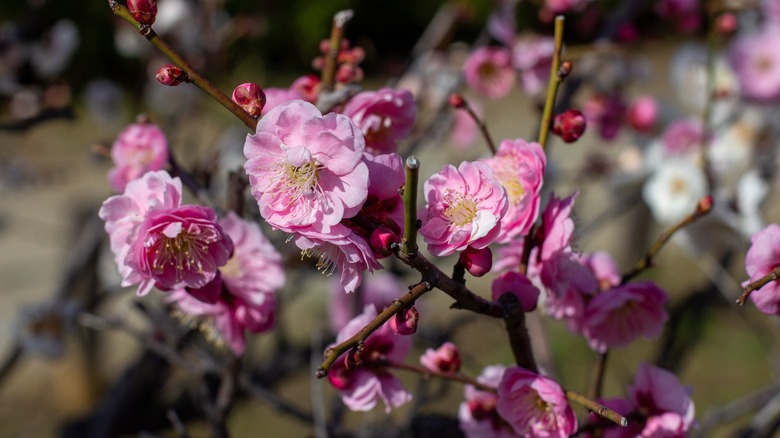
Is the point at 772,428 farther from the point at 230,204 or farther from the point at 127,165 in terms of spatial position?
the point at 127,165

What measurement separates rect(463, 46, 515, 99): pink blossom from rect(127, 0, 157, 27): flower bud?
1067 millimetres

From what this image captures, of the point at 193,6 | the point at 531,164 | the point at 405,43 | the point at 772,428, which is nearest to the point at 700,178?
the point at 772,428

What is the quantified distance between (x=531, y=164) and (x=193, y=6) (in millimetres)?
2027

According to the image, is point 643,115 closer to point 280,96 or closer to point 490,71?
point 490,71

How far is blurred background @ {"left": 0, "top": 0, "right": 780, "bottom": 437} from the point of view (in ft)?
5.57

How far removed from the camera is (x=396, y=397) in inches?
30.5

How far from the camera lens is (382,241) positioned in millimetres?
581

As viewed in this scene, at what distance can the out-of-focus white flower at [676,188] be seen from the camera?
185 centimetres

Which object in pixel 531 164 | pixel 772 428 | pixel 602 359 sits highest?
pixel 531 164

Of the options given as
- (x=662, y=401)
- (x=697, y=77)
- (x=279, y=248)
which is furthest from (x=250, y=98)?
(x=697, y=77)

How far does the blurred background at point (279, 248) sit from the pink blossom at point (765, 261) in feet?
0.68

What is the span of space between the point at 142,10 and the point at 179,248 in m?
0.20

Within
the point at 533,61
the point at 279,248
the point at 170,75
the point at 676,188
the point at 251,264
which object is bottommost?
the point at 279,248

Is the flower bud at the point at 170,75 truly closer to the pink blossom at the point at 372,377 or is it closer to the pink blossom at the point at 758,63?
the pink blossom at the point at 372,377
